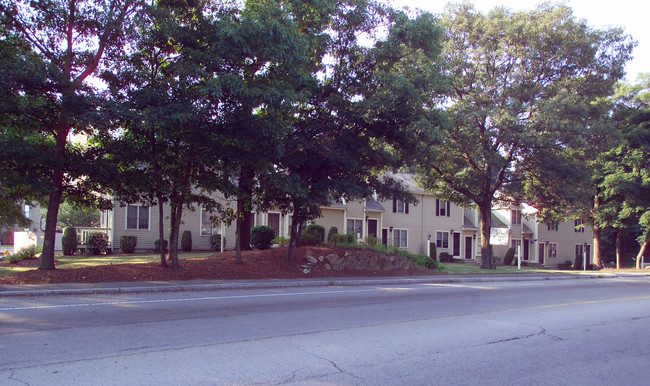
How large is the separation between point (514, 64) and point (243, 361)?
24.0 meters

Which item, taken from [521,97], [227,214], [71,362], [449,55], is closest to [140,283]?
[227,214]

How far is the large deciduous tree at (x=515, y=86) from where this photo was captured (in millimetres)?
23672

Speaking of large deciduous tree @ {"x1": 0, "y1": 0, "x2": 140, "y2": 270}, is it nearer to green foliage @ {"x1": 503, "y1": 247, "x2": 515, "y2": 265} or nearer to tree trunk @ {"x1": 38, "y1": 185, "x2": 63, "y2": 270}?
tree trunk @ {"x1": 38, "y1": 185, "x2": 63, "y2": 270}

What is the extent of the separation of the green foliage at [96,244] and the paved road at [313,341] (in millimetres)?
15351

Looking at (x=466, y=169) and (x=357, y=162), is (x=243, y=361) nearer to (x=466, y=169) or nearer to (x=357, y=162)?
(x=357, y=162)

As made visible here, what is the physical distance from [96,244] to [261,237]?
941cm

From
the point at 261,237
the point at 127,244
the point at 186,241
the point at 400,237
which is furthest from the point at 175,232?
the point at 400,237

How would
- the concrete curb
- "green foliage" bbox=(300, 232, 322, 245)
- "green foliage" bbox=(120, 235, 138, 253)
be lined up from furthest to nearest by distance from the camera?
1. "green foliage" bbox=(120, 235, 138, 253)
2. "green foliage" bbox=(300, 232, 322, 245)
3. the concrete curb

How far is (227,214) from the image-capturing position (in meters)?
17.5

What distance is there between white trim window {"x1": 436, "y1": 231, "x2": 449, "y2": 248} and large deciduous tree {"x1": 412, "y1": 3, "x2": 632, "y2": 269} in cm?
1322

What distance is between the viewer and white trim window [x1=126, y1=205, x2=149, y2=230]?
28875 mm

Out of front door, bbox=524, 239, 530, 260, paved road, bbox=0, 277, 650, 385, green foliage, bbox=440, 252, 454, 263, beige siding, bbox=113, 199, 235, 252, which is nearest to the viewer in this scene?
paved road, bbox=0, 277, 650, 385

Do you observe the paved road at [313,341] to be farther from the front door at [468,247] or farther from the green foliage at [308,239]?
the front door at [468,247]

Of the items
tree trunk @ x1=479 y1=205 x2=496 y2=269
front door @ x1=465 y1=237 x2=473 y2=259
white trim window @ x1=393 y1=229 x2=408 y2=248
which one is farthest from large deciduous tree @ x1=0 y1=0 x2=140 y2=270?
front door @ x1=465 y1=237 x2=473 y2=259
